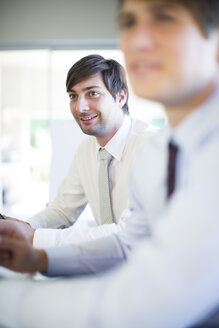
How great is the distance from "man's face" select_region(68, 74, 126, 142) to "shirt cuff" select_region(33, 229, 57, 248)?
35 cm

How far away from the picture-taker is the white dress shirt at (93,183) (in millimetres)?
669

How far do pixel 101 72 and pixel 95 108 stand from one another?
0.29 feet

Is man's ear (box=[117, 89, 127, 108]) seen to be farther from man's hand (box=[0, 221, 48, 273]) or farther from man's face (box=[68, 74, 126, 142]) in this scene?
man's hand (box=[0, 221, 48, 273])

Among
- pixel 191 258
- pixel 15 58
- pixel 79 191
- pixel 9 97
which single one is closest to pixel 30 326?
pixel 191 258

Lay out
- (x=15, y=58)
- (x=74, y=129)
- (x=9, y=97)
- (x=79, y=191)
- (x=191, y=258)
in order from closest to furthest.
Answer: (x=191, y=258), (x=79, y=191), (x=74, y=129), (x=15, y=58), (x=9, y=97)

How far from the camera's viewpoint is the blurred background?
0.61m

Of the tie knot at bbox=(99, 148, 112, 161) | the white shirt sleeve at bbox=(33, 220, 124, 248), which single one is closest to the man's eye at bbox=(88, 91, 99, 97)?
the tie knot at bbox=(99, 148, 112, 161)

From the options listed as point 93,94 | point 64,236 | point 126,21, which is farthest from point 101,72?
point 126,21

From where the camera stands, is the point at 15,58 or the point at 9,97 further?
the point at 9,97

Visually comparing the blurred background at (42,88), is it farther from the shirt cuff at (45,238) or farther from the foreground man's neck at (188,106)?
the shirt cuff at (45,238)

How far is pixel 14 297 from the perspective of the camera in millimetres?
292

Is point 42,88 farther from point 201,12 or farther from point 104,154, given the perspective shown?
point 201,12

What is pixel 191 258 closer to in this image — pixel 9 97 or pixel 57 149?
pixel 57 149

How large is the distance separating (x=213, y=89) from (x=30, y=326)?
229 mm
